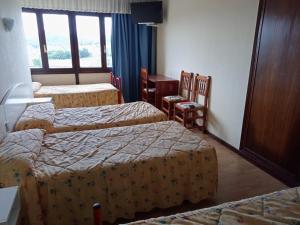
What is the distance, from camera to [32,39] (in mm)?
4754

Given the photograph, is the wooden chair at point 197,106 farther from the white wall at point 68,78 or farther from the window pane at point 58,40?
the window pane at point 58,40

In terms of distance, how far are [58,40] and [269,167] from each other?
15.2 feet

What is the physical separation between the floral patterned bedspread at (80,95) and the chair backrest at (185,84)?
131 centimetres

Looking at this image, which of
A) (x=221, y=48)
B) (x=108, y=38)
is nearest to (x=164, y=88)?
(x=221, y=48)

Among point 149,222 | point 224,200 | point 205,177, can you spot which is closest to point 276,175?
point 224,200

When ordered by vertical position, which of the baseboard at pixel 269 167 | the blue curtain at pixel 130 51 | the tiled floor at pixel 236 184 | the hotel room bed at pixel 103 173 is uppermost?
the blue curtain at pixel 130 51

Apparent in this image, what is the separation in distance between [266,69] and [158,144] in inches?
60.5

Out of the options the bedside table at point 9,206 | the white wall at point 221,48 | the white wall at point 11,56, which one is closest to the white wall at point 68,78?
the white wall at point 11,56

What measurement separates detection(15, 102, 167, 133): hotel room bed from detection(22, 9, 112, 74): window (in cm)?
232

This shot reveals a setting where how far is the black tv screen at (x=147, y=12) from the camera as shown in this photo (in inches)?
182

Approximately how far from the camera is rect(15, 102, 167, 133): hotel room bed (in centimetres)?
251

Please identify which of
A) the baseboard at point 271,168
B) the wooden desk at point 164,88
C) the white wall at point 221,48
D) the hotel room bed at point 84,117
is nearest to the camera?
the baseboard at point 271,168

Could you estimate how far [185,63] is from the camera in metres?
4.29

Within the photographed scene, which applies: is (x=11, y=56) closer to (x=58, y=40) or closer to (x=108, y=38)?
(x=58, y=40)
